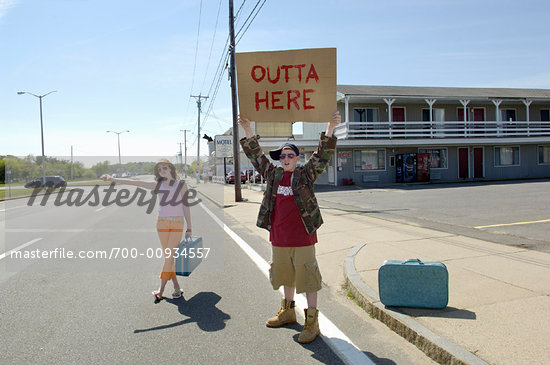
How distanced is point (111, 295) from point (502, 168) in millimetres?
35095

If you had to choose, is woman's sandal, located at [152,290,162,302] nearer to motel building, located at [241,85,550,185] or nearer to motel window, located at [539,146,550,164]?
motel building, located at [241,85,550,185]

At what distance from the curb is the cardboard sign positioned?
222 centimetres

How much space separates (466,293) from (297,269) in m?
2.25

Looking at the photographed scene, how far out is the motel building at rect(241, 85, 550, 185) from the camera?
30031 mm

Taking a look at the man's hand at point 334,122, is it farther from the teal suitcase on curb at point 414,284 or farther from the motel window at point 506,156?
the motel window at point 506,156

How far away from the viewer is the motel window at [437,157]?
106ft

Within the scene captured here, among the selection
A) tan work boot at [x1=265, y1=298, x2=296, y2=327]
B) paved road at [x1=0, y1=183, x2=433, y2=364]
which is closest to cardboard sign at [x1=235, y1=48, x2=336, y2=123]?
tan work boot at [x1=265, y1=298, x2=296, y2=327]

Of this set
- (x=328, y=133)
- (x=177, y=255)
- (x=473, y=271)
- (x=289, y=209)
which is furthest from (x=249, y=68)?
(x=473, y=271)

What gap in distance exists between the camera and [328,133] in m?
4.42

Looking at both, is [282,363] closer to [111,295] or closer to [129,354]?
[129,354]

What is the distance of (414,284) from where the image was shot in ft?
15.0

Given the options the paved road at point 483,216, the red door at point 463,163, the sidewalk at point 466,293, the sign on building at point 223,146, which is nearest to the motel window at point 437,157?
the red door at point 463,163

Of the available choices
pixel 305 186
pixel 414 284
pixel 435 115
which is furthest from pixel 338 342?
pixel 435 115

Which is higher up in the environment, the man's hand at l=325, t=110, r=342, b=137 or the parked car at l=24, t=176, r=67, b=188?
the man's hand at l=325, t=110, r=342, b=137
